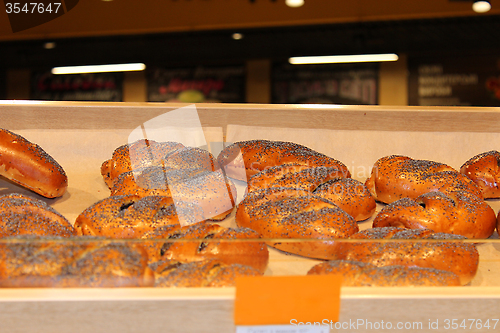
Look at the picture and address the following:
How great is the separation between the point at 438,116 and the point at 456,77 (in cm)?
192

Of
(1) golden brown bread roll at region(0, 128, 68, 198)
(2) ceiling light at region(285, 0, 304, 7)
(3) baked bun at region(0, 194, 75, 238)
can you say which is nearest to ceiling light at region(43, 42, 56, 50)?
(2) ceiling light at region(285, 0, 304, 7)

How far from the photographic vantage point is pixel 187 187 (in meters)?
1.39

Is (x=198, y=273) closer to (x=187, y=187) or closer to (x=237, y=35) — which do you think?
(x=187, y=187)

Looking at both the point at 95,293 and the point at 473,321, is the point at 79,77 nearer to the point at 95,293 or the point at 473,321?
the point at 95,293

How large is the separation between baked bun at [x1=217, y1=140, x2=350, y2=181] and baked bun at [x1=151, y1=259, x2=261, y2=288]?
72 centimetres

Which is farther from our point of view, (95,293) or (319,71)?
(319,71)

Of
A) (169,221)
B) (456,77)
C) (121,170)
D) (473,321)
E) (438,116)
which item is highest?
(456,77)

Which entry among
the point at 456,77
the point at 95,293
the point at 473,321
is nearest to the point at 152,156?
the point at 95,293

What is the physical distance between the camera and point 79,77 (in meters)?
3.53

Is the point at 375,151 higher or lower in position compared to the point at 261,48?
lower

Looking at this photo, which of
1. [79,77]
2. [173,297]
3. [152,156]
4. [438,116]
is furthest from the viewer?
[79,77]

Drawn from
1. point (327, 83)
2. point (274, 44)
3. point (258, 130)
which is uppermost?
point (274, 44)

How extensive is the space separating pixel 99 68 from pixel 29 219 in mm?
2507

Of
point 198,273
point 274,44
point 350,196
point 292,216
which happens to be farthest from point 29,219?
point 274,44
